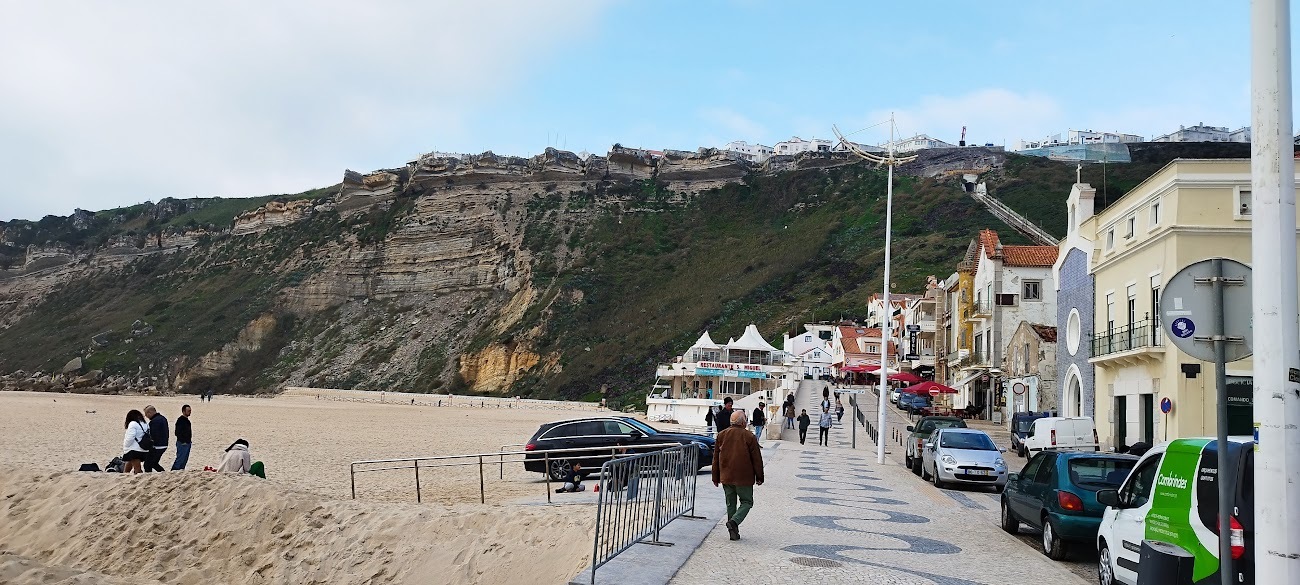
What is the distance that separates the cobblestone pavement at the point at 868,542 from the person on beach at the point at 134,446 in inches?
464

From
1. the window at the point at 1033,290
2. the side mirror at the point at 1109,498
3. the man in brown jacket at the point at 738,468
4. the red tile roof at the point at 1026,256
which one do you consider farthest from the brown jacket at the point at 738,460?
the window at the point at 1033,290

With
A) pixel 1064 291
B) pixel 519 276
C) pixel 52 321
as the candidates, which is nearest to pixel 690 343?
pixel 519 276

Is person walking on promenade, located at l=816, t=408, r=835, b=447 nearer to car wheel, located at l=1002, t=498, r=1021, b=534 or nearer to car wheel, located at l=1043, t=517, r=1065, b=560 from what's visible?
car wheel, located at l=1002, t=498, r=1021, b=534

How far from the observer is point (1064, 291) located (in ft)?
121

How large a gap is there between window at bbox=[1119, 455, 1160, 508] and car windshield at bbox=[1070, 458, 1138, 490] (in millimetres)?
2865

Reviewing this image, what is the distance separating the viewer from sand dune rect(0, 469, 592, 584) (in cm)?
1249

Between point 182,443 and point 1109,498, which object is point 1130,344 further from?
point 182,443

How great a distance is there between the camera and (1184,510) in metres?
7.25

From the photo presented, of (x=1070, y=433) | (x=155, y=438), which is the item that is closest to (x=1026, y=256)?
(x=1070, y=433)

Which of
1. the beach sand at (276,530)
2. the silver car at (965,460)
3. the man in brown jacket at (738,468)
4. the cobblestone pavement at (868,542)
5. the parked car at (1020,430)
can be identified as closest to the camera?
the cobblestone pavement at (868,542)

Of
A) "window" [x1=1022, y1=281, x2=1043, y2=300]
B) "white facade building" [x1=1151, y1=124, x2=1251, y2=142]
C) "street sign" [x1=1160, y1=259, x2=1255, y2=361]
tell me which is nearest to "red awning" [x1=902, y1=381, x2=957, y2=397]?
"window" [x1=1022, y1=281, x2=1043, y2=300]

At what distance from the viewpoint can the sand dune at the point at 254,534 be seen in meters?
12.5

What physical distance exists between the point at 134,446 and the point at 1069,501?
53.8 feet

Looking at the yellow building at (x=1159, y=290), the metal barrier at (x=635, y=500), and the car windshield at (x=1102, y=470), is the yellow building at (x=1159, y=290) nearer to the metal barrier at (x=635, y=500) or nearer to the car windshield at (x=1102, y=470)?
the car windshield at (x=1102, y=470)
